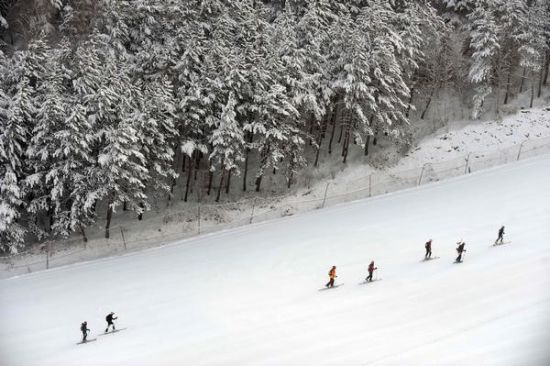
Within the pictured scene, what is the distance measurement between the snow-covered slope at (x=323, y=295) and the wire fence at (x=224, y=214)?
175 cm

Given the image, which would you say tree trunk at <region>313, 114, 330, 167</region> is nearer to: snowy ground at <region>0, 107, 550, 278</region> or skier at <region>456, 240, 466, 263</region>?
snowy ground at <region>0, 107, 550, 278</region>

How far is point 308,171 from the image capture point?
1655 inches

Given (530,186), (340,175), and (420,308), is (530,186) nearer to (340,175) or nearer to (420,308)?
(340,175)

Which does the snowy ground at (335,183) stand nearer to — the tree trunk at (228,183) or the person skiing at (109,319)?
the tree trunk at (228,183)

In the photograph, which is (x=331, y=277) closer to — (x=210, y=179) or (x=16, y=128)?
(x=210, y=179)

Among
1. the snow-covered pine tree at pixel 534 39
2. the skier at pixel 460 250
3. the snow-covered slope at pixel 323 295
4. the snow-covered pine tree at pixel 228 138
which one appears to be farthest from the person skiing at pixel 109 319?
the snow-covered pine tree at pixel 534 39

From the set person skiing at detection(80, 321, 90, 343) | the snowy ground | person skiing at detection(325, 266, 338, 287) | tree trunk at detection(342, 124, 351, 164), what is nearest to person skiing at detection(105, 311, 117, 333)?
person skiing at detection(80, 321, 90, 343)

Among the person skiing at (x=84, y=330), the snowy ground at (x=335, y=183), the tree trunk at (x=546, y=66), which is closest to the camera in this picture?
the person skiing at (x=84, y=330)

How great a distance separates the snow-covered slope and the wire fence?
175 cm

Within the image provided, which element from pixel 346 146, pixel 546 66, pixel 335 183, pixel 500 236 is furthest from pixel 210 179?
pixel 546 66

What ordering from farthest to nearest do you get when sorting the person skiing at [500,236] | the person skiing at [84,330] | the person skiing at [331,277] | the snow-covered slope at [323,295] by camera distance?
the person skiing at [500,236]
the person skiing at [331,277]
the person skiing at [84,330]
the snow-covered slope at [323,295]

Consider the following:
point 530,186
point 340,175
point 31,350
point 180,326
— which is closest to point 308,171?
point 340,175

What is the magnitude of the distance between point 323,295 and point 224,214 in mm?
15798

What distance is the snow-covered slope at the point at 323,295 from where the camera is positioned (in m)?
17.7
